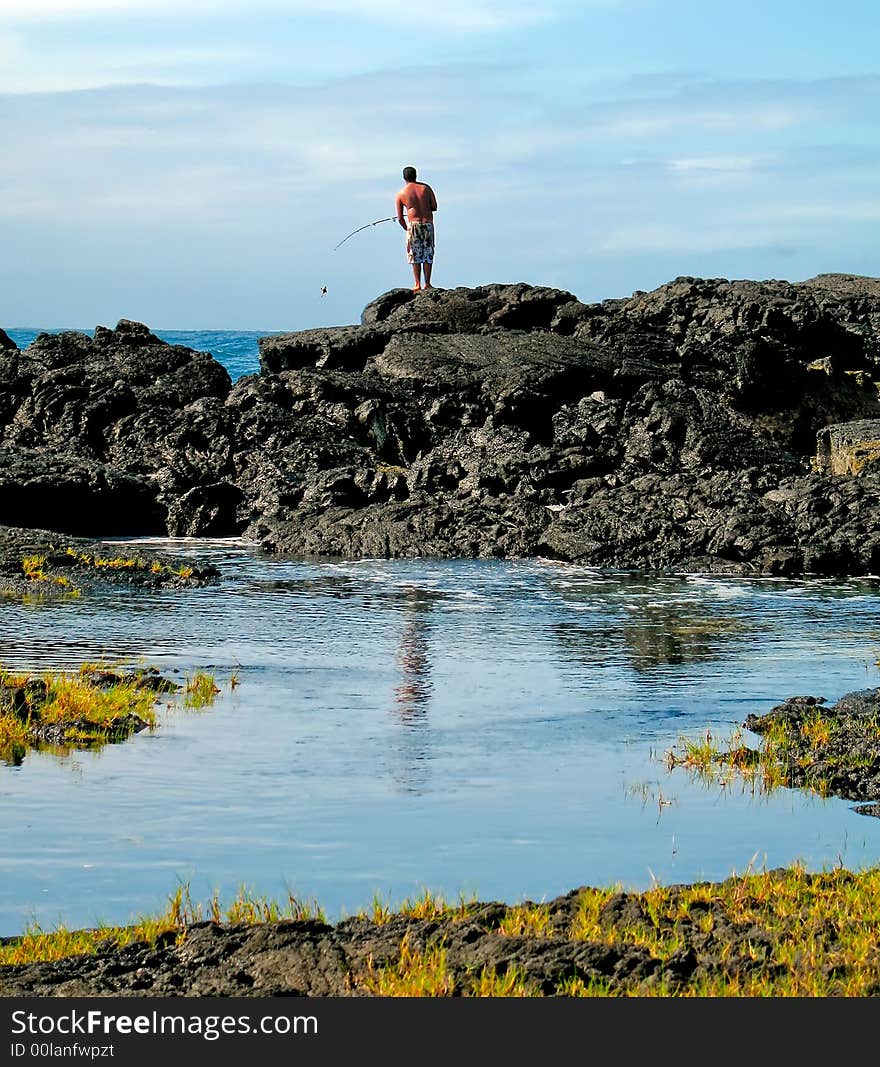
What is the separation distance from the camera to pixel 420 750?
11.3 metres

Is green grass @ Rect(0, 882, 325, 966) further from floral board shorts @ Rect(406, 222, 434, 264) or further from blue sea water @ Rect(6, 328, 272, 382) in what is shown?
blue sea water @ Rect(6, 328, 272, 382)

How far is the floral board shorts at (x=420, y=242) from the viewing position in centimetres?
3266

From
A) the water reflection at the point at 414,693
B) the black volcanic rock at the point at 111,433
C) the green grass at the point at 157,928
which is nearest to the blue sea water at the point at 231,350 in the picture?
the black volcanic rock at the point at 111,433

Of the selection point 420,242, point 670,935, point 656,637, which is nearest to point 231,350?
point 420,242

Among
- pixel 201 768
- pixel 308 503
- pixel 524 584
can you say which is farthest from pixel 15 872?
pixel 308 503

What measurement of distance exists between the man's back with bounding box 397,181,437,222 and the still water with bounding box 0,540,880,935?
13959 millimetres

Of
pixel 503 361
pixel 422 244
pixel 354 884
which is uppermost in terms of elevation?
pixel 422 244

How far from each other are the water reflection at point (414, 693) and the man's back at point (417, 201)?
14.2 metres

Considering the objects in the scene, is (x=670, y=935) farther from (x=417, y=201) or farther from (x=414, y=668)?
(x=417, y=201)

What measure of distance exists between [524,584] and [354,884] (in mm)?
12739

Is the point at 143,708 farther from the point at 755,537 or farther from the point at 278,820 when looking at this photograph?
the point at 755,537

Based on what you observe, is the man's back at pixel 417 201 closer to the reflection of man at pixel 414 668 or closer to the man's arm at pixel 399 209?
the man's arm at pixel 399 209

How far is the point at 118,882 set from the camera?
8133 millimetres

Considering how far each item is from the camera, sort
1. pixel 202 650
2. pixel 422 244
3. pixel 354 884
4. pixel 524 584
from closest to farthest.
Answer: pixel 354 884
pixel 202 650
pixel 524 584
pixel 422 244
